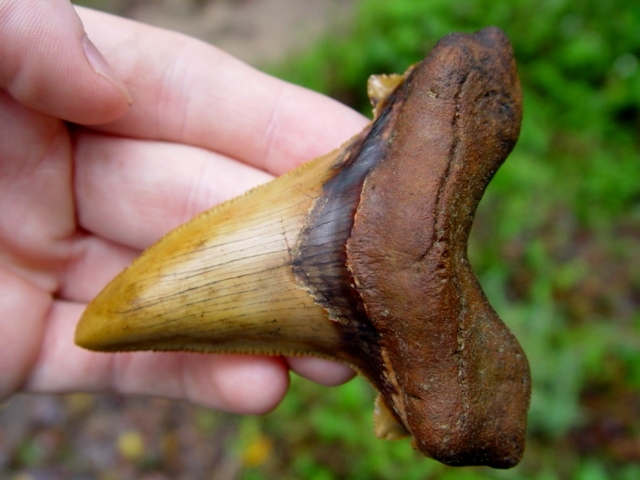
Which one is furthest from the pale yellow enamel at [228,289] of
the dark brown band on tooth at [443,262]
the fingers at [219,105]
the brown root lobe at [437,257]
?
the fingers at [219,105]

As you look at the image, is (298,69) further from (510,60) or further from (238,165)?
(510,60)

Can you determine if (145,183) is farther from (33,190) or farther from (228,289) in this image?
(228,289)

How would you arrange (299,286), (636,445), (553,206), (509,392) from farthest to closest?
(553,206) < (636,445) < (299,286) < (509,392)

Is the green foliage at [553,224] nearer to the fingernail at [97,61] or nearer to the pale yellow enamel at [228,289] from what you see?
the pale yellow enamel at [228,289]

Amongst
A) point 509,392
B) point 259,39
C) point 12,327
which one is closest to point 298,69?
point 259,39

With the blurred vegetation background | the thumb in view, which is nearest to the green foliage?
the blurred vegetation background

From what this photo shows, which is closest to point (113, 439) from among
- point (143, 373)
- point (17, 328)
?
point (143, 373)
